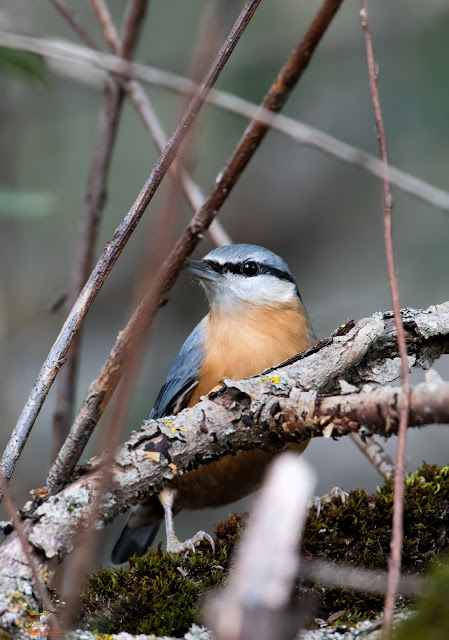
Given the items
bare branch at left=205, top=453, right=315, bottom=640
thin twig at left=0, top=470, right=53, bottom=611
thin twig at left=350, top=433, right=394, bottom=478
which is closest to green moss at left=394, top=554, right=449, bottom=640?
bare branch at left=205, top=453, right=315, bottom=640

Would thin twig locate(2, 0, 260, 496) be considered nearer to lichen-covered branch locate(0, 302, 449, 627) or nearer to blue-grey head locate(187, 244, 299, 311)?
lichen-covered branch locate(0, 302, 449, 627)

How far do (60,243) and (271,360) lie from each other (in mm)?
3696

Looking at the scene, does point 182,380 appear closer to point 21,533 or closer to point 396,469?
point 21,533

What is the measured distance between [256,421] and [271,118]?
0.90 metres

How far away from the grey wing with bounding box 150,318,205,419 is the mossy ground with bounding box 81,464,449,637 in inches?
29.7

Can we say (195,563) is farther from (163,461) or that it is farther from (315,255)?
(315,255)

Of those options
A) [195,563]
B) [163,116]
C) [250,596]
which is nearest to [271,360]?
[195,563]

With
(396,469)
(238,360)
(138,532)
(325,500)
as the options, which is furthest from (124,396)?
(138,532)

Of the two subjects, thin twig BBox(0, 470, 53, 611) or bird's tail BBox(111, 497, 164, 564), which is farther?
bird's tail BBox(111, 497, 164, 564)

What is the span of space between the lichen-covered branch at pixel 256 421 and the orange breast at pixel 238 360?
81 centimetres

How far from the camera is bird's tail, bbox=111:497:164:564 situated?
3.34 metres

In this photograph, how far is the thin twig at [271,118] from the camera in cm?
185

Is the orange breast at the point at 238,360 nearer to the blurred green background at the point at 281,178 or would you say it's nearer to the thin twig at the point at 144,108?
the thin twig at the point at 144,108

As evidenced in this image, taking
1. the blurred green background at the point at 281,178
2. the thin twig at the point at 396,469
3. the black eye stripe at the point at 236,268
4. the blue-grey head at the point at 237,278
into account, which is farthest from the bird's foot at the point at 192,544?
the blurred green background at the point at 281,178
